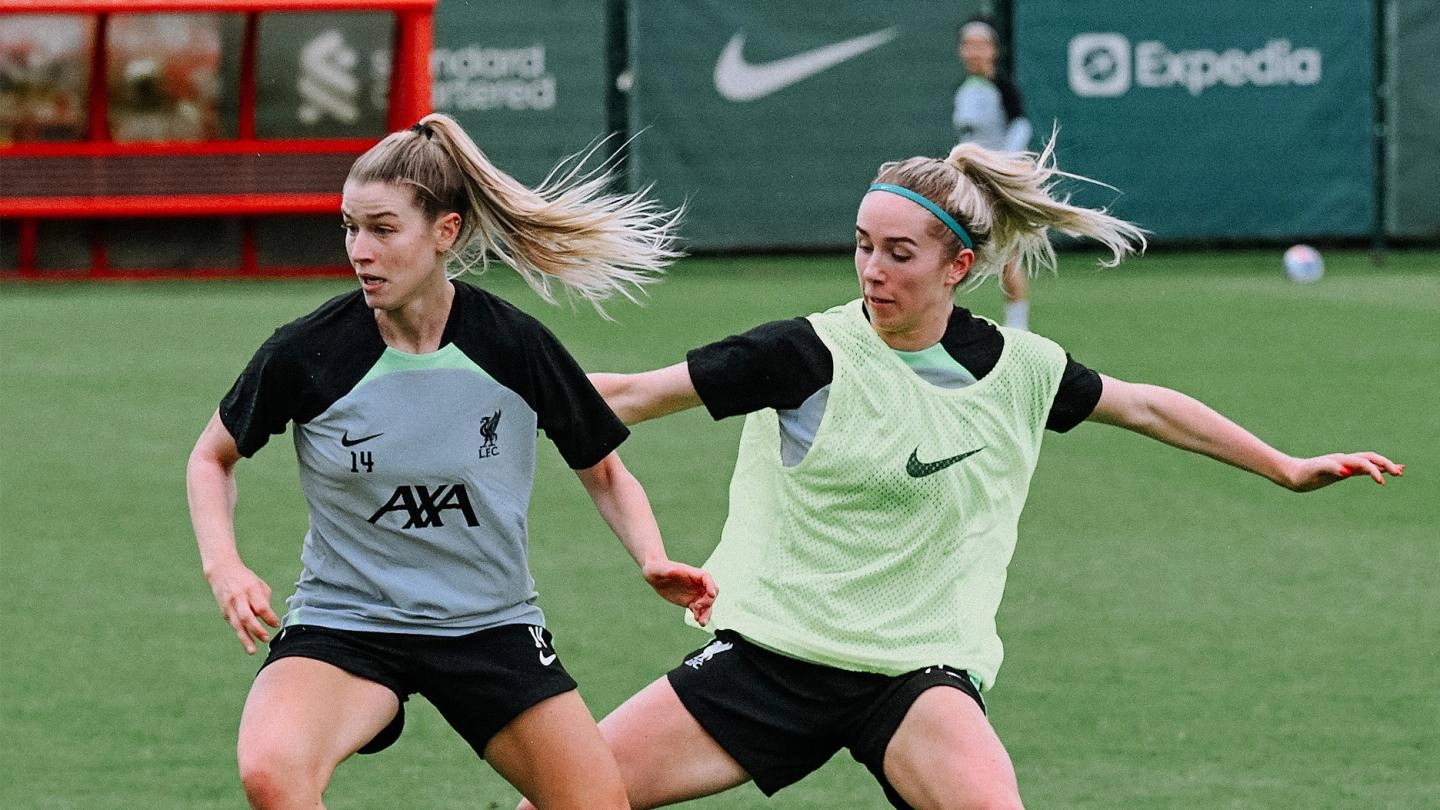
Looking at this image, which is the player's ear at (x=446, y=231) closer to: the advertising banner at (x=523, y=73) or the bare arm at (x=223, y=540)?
the bare arm at (x=223, y=540)

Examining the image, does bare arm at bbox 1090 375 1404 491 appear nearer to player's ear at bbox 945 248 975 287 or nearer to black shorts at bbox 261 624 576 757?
player's ear at bbox 945 248 975 287

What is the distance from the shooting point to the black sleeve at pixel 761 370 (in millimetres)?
4727

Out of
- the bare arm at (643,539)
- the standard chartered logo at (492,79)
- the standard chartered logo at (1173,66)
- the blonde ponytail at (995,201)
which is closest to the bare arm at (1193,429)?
the blonde ponytail at (995,201)

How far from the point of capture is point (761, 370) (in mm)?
4727

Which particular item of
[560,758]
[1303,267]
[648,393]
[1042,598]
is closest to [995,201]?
[648,393]

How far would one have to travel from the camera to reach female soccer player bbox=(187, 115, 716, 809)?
174 inches

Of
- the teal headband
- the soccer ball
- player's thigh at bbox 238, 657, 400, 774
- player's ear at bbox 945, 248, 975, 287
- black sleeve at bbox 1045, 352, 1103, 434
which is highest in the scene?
the teal headband

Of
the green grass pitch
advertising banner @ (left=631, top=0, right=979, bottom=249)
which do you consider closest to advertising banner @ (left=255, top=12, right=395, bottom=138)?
advertising banner @ (left=631, top=0, right=979, bottom=249)

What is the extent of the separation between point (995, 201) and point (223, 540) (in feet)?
5.81

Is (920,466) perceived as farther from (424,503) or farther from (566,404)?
(424,503)

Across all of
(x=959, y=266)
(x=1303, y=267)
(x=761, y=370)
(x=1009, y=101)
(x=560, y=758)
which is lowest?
(x=1303, y=267)

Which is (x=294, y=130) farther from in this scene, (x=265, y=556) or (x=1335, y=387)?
(x=265, y=556)

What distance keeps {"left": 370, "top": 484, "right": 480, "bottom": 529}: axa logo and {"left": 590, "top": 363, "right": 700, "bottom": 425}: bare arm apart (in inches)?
17.8

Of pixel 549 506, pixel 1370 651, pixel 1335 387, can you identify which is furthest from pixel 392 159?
pixel 1335 387
